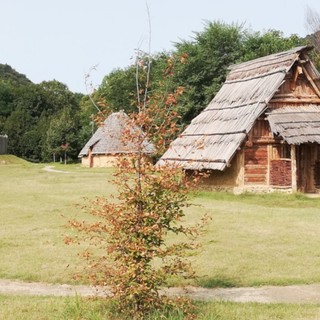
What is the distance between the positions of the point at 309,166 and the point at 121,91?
52726mm

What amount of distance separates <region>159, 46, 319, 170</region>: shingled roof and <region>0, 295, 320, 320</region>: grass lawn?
1424 centimetres

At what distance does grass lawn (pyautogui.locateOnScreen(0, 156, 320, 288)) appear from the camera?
10344 mm

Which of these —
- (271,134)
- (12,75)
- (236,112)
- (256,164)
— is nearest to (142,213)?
(256,164)

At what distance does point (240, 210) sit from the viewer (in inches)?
770

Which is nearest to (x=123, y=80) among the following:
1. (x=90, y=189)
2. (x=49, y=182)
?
(x=49, y=182)

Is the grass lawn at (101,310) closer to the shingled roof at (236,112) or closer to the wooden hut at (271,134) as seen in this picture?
the shingled roof at (236,112)

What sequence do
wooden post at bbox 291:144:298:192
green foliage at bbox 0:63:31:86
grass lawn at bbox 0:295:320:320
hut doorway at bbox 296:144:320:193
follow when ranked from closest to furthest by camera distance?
grass lawn at bbox 0:295:320:320 < wooden post at bbox 291:144:298:192 < hut doorway at bbox 296:144:320:193 < green foliage at bbox 0:63:31:86

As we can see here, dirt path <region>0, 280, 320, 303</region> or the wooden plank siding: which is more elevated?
the wooden plank siding

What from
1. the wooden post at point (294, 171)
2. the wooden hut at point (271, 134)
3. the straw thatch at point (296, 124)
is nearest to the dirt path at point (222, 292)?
the wooden hut at point (271, 134)

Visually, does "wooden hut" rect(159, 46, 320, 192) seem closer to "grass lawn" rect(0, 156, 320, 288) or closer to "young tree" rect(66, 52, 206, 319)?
"grass lawn" rect(0, 156, 320, 288)

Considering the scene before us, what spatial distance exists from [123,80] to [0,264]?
66.6 m

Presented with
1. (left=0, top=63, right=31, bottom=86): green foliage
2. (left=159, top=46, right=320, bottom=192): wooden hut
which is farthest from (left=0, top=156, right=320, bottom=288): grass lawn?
(left=0, top=63, right=31, bottom=86): green foliage

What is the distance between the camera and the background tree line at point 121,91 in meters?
42.8

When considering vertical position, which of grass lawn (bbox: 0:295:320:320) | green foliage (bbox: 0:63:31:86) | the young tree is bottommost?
grass lawn (bbox: 0:295:320:320)
